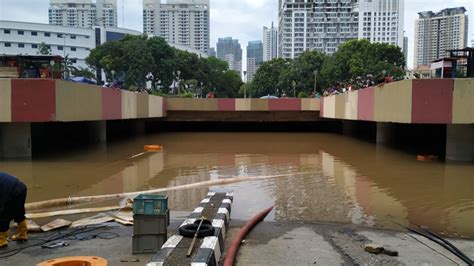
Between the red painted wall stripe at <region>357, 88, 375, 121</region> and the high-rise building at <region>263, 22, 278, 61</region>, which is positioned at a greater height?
the high-rise building at <region>263, 22, 278, 61</region>

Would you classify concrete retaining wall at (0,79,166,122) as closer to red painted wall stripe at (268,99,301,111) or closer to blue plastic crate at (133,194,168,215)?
blue plastic crate at (133,194,168,215)

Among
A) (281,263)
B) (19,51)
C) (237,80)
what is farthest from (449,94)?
(19,51)

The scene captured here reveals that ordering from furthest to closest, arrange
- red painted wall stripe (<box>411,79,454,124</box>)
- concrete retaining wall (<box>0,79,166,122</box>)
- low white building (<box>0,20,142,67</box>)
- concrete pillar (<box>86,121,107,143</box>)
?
low white building (<box>0,20,142,67</box>)
concrete pillar (<box>86,121,107,143</box>)
concrete retaining wall (<box>0,79,166,122</box>)
red painted wall stripe (<box>411,79,454,124</box>)

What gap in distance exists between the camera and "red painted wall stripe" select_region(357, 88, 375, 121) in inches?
695

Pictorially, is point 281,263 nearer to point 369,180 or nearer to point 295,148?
point 369,180

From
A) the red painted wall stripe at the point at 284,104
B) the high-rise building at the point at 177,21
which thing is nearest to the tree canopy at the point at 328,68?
the red painted wall stripe at the point at 284,104

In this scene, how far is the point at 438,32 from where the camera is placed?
7069 cm

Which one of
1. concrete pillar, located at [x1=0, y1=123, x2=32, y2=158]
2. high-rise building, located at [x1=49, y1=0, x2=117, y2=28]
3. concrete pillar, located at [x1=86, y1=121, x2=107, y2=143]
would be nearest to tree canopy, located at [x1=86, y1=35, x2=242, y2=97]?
concrete pillar, located at [x1=86, y1=121, x2=107, y2=143]

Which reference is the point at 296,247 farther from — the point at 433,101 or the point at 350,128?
the point at 350,128

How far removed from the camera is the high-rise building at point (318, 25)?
10969 cm

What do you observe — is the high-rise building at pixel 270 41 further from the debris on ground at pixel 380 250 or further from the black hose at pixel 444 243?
the debris on ground at pixel 380 250

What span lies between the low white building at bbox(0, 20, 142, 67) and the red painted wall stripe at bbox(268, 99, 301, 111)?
64805 millimetres

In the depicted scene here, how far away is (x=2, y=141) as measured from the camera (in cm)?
1421

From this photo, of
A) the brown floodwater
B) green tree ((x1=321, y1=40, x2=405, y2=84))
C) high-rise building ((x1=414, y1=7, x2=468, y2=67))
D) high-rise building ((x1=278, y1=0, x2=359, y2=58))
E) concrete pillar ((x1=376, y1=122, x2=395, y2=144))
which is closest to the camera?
the brown floodwater
